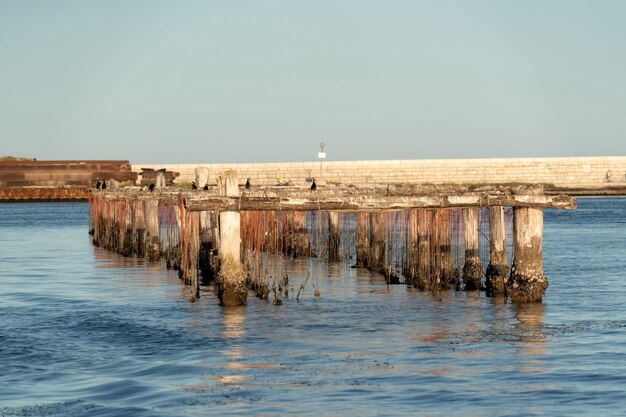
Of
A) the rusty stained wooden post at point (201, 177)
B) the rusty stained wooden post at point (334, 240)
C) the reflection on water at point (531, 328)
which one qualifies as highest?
the rusty stained wooden post at point (201, 177)

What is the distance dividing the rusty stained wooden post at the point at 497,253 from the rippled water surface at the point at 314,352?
0.63m

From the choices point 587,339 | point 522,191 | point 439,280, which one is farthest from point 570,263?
point 587,339

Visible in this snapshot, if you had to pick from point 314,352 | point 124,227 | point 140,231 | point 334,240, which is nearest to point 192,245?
point 314,352

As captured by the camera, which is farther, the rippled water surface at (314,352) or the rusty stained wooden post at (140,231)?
the rusty stained wooden post at (140,231)

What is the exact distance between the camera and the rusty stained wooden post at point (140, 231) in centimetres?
3744

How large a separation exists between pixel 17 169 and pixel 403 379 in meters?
102

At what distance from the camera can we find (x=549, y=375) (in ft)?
51.5

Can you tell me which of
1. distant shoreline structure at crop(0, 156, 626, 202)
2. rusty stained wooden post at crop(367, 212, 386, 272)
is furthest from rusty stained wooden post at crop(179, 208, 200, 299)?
distant shoreline structure at crop(0, 156, 626, 202)

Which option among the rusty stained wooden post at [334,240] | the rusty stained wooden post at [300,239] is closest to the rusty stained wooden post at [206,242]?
the rusty stained wooden post at [334,240]

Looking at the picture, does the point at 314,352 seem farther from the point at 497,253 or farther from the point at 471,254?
the point at 471,254

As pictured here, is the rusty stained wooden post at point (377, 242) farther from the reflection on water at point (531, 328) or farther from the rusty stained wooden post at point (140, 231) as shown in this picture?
the rusty stained wooden post at point (140, 231)

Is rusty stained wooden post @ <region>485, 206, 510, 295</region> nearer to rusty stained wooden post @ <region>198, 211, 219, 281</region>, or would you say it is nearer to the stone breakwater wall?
rusty stained wooden post @ <region>198, 211, 219, 281</region>

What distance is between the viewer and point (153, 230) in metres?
36.2

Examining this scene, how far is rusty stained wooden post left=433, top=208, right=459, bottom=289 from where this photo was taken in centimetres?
2500
